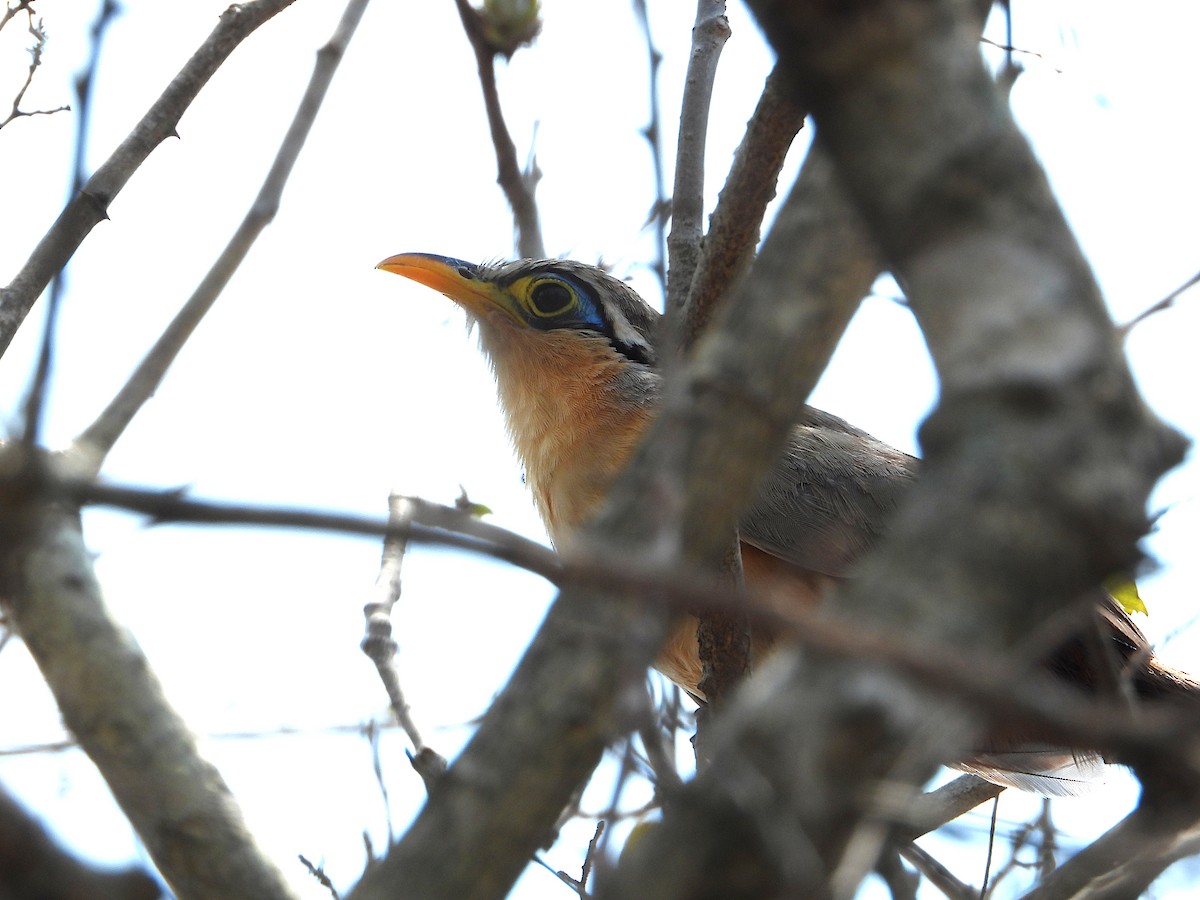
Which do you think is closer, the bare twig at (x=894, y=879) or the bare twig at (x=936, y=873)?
the bare twig at (x=894, y=879)

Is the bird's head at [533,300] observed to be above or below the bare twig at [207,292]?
above

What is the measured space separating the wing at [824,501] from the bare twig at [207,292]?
2.69 m

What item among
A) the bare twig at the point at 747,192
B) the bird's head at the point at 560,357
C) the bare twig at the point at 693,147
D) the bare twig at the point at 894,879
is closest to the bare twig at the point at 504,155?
the bird's head at the point at 560,357

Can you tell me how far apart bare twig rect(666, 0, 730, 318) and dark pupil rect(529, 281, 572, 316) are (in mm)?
2040

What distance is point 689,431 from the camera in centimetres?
194

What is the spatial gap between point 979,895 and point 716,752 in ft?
10.8

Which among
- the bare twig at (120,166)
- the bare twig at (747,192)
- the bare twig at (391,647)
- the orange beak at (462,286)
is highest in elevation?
the orange beak at (462,286)

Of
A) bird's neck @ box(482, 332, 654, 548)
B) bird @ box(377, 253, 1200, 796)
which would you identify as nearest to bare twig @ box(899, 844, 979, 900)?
bird @ box(377, 253, 1200, 796)

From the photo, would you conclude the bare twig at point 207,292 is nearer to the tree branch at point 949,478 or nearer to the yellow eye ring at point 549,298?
the tree branch at point 949,478

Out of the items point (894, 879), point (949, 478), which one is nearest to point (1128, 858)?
point (894, 879)

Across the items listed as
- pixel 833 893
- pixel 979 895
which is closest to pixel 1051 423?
pixel 833 893

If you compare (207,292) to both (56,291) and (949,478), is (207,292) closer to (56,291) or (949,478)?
(56,291)

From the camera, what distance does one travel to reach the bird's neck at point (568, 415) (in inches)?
233

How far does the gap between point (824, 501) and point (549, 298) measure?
2161mm
